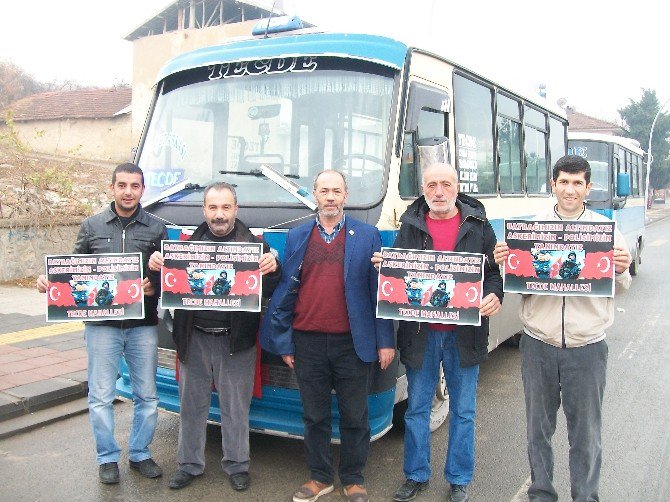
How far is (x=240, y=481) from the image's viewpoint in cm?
436

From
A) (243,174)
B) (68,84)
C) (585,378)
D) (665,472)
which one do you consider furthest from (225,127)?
(68,84)

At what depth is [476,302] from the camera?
379cm

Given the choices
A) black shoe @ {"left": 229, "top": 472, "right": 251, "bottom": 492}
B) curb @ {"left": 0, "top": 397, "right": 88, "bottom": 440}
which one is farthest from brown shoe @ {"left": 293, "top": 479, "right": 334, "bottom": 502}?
curb @ {"left": 0, "top": 397, "right": 88, "bottom": 440}

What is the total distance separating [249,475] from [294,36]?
3.17m

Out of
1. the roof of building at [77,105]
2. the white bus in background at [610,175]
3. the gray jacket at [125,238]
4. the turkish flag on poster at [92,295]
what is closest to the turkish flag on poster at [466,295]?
the gray jacket at [125,238]

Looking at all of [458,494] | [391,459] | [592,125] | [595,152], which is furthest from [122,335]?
[592,125]

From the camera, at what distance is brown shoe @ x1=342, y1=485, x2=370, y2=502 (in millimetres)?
4125

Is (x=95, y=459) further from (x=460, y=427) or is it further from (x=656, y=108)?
(x=656, y=108)

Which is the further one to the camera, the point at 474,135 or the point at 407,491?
the point at 474,135

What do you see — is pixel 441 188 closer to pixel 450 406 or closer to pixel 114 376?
pixel 450 406

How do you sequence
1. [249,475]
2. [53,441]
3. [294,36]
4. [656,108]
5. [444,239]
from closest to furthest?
[444,239] < [249,475] < [294,36] < [53,441] < [656,108]

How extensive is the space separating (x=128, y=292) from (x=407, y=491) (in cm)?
216

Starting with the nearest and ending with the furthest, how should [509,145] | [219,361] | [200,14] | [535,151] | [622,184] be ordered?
[219,361]
[509,145]
[535,151]
[622,184]
[200,14]

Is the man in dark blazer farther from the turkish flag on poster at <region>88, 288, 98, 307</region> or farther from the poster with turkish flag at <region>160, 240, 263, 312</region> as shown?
the turkish flag on poster at <region>88, 288, 98, 307</region>
